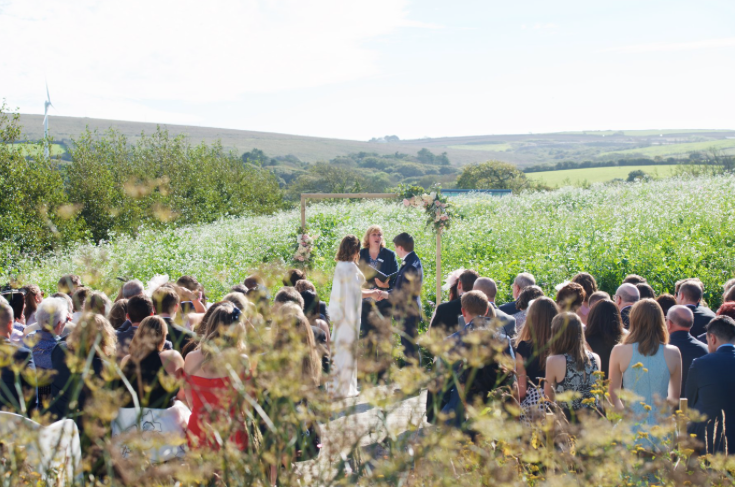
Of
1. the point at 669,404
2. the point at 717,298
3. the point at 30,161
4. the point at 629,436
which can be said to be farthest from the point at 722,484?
the point at 30,161

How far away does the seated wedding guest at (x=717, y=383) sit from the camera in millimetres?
3695

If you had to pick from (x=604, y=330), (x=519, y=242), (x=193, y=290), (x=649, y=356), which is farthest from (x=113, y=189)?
(x=649, y=356)

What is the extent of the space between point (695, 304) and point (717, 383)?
177cm

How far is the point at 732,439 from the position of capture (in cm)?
376

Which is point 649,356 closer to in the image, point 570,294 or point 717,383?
point 717,383

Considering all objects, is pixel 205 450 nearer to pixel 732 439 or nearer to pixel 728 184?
pixel 732 439

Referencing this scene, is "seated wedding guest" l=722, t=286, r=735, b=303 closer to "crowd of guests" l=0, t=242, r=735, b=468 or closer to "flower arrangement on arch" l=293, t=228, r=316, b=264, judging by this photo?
"crowd of guests" l=0, t=242, r=735, b=468

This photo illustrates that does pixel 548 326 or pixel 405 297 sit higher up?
pixel 405 297

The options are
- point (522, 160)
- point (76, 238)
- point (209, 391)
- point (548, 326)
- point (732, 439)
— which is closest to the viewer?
point (209, 391)

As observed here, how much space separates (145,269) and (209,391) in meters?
12.5

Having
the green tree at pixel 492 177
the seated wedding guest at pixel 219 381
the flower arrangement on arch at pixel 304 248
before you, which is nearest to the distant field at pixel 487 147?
the green tree at pixel 492 177

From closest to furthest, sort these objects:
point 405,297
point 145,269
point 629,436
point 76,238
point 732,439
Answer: point 629,436 → point 405,297 → point 732,439 → point 145,269 → point 76,238

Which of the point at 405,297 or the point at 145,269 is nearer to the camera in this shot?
the point at 405,297

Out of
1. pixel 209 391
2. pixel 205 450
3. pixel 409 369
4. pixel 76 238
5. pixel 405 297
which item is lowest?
pixel 76 238
